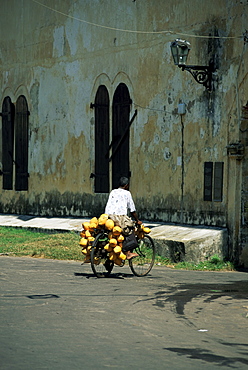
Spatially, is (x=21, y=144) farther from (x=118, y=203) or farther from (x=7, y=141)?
(x=118, y=203)

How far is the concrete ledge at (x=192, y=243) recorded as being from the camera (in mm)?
15281

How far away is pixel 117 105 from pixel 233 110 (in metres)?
4.60

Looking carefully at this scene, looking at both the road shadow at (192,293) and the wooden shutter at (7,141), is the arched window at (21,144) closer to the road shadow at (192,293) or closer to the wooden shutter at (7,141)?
the wooden shutter at (7,141)

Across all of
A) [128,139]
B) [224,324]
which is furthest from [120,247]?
[128,139]

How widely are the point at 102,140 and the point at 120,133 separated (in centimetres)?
90

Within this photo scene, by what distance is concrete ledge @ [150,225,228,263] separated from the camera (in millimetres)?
15281

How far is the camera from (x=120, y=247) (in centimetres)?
1200

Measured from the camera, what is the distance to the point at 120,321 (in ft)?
26.4

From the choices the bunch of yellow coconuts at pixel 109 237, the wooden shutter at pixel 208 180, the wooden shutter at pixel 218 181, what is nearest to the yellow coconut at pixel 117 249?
the bunch of yellow coconuts at pixel 109 237

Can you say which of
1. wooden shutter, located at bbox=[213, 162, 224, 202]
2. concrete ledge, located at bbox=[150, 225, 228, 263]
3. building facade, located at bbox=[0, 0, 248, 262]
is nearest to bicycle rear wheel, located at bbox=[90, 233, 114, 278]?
concrete ledge, located at bbox=[150, 225, 228, 263]

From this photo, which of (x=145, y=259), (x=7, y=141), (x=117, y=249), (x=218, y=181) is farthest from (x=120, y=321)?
(x=7, y=141)

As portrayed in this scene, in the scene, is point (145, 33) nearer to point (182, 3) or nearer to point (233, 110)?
point (182, 3)

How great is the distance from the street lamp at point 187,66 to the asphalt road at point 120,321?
506 centimetres

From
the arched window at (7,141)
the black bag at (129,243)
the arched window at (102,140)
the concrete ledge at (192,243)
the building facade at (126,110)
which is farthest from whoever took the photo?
the arched window at (7,141)
